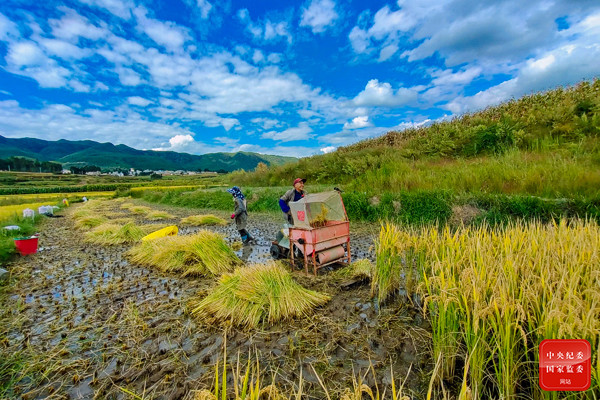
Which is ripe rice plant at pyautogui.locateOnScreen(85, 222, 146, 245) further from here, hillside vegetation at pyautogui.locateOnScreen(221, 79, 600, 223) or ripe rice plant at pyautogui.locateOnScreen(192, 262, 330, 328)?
hillside vegetation at pyautogui.locateOnScreen(221, 79, 600, 223)

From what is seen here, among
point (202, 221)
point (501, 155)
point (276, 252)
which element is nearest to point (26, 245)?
point (202, 221)

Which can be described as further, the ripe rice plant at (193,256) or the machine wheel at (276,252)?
the machine wheel at (276,252)

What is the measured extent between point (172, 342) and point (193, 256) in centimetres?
317

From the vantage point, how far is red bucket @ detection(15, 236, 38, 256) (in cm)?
813

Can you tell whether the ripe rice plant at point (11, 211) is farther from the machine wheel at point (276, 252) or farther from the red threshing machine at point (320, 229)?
the red threshing machine at point (320, 229)

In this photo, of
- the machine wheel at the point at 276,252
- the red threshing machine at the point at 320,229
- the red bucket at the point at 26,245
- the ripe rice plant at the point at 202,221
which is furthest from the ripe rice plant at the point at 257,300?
the ripe rice plant at the point at 202,221

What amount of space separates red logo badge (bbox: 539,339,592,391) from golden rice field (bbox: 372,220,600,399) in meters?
0.05

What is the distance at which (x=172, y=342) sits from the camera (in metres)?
3.48

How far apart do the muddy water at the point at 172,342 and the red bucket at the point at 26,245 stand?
3.51 metres

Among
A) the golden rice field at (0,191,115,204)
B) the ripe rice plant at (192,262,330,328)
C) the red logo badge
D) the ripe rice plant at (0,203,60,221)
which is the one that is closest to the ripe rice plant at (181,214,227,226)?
the ripe rice plant at (0,203,60,221)

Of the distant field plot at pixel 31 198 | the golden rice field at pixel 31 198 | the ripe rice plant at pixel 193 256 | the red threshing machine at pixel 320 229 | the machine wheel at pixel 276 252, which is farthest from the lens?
the golden rice field at pixel 31 198

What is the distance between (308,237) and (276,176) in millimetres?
19811

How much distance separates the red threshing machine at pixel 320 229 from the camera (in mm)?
5422

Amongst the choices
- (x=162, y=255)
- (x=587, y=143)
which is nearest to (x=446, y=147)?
(x=587, y=143)
